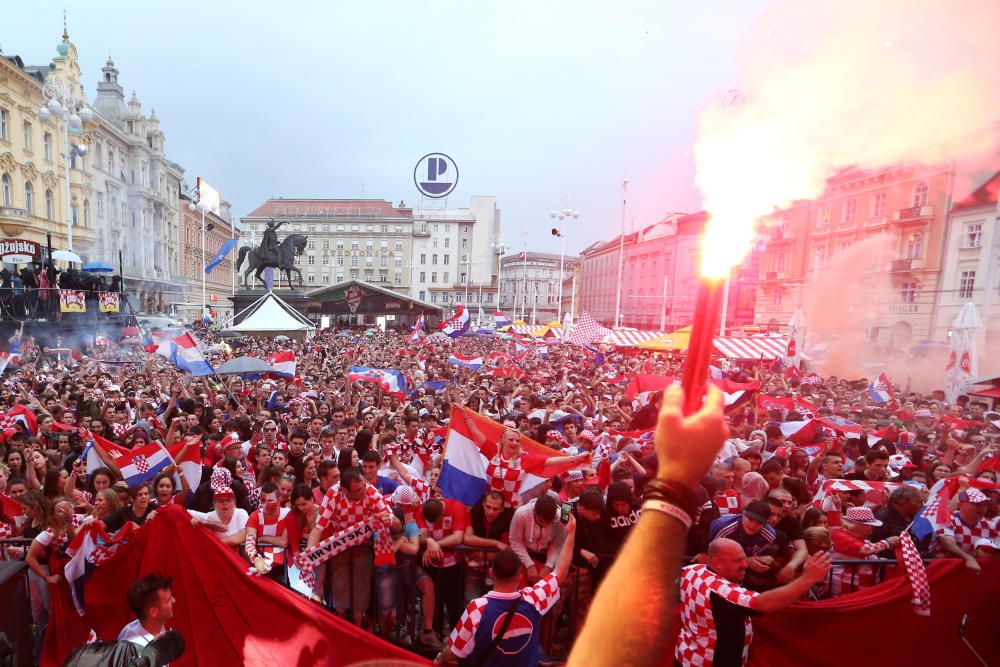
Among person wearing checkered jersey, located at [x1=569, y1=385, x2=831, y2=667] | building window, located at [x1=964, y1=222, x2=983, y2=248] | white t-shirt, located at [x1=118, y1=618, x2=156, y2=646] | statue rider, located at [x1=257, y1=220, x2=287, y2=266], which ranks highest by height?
building window, located at [x1=964, y1=222, x2=983, y2=248]

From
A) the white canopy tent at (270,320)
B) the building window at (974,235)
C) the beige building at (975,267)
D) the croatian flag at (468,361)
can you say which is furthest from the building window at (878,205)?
the white canopy tent at (270,320)

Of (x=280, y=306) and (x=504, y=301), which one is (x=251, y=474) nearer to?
(x=280, y=306)

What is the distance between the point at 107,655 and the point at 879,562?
5.53 m

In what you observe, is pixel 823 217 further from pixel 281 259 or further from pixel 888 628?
pixel 281 259

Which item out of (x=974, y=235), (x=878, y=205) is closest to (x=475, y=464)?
(x=878, y=205)

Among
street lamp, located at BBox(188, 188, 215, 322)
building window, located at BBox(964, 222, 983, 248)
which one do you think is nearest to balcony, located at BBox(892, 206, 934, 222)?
building window, located at BBox(964, 222, 983, 248)

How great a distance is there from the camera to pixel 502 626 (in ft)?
10.7

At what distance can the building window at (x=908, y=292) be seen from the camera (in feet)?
97.9

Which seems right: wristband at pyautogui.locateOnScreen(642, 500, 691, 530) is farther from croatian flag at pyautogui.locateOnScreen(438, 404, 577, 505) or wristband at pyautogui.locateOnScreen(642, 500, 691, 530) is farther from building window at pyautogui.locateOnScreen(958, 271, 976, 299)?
building window at pyautogui.locateOnScreen(958, 271, 976, 299)

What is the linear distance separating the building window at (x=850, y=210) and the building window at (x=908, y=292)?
249 inches

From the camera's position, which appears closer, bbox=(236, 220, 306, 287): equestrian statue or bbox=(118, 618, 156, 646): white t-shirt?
bbox=(118, 618, 156, 646): white t-shirt

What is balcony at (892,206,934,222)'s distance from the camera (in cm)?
2533

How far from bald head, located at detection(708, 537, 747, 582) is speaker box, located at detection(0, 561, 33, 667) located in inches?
192

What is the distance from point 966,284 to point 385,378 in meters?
27.3
